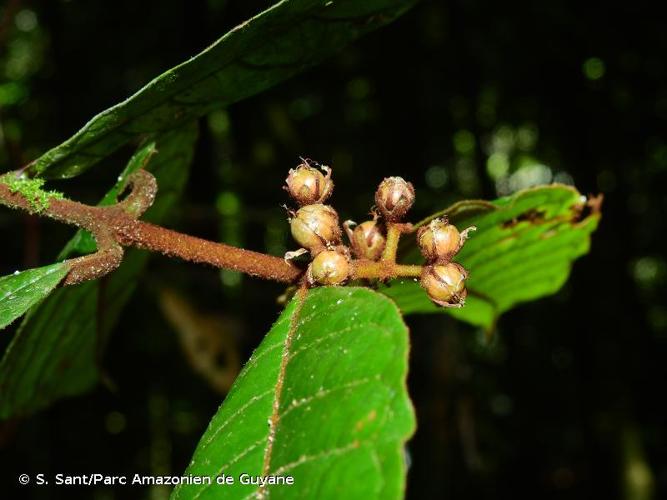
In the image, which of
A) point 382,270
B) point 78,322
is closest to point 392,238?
point 382,270

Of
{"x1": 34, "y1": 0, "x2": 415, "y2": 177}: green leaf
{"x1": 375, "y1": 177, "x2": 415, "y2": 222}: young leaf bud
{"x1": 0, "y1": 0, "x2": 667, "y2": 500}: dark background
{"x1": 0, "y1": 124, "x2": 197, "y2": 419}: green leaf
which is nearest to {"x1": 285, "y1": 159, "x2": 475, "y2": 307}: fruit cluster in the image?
{"x1": 375, "y1": 177, "x2": 415, "y2": 222}: young leaf bud

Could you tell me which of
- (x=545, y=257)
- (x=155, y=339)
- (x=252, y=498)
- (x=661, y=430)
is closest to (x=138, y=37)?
(x=155, y=339)

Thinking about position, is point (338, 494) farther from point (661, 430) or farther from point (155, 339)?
point (661, 430)

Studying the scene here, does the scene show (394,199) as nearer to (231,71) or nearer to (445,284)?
(445,284)

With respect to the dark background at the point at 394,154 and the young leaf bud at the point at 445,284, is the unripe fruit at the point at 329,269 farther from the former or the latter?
the dark background at the point at 394,154

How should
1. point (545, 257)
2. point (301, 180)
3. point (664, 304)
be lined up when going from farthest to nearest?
1. point (664, 304)
2. point (545, 257)
3. point (301, 180)

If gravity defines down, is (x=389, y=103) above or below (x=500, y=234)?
above

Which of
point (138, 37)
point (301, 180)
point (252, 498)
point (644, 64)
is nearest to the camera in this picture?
point (252, 498)

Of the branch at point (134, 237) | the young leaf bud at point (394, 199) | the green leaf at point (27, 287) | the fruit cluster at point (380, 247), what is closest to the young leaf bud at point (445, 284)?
the fruit cluster at point (380, 247)

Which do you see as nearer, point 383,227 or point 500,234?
point 383,227
